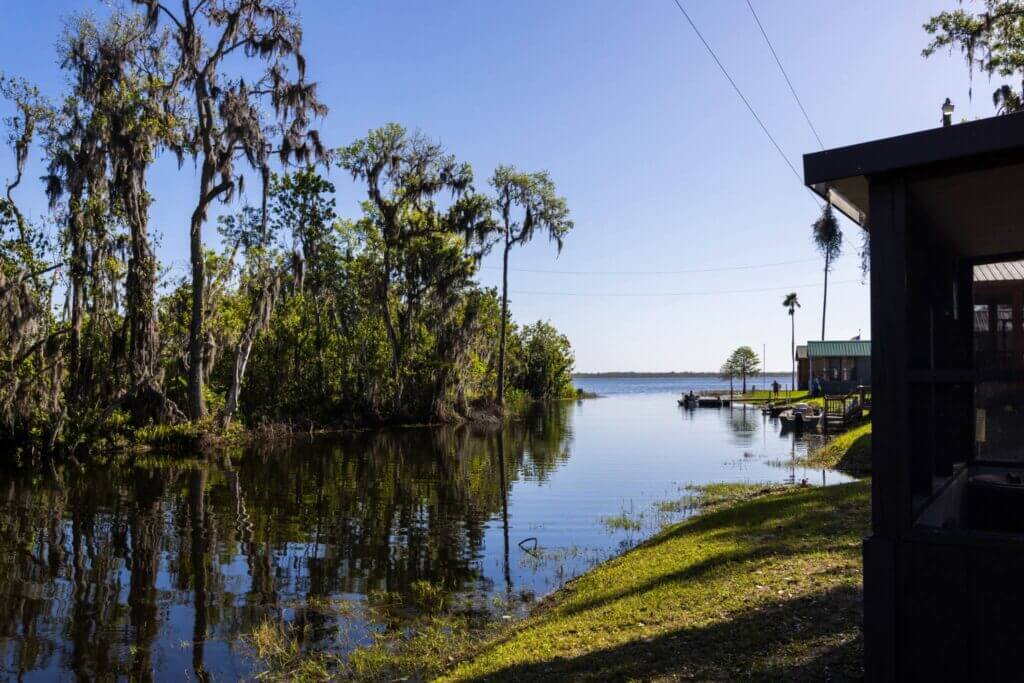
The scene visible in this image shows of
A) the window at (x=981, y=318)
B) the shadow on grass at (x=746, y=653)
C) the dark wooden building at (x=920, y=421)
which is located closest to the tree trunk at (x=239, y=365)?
the shadow on grass at (x=746, y=653)

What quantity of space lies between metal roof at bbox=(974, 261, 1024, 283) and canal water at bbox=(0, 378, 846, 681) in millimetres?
6574

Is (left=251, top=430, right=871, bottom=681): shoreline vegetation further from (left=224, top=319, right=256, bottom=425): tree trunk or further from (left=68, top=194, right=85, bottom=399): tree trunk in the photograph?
(left=224, top=319, right=256, bottom=425): tree trunk

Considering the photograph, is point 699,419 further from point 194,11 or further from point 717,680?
point 717,680

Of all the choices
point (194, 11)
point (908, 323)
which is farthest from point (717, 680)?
point (194, 11)

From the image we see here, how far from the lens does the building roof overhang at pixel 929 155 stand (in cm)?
457

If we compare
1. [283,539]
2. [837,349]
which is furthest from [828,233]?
[283,539]

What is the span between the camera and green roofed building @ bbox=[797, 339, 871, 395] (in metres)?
54.8

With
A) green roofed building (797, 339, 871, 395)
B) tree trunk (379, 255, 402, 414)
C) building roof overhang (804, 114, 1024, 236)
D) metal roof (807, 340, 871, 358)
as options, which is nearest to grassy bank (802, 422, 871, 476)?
building roof overhang (804, 114, 1024, 236)

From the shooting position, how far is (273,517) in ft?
51.2

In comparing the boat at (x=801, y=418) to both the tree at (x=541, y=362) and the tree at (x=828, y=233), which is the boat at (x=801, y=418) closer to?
the tree at (x=828, y=233)

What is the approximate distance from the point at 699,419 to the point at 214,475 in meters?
37.5

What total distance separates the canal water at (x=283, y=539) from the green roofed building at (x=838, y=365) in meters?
30.5

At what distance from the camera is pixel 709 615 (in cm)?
712

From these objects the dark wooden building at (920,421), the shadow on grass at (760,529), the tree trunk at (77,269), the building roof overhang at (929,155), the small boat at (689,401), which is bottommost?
the small boat at (689,401)
